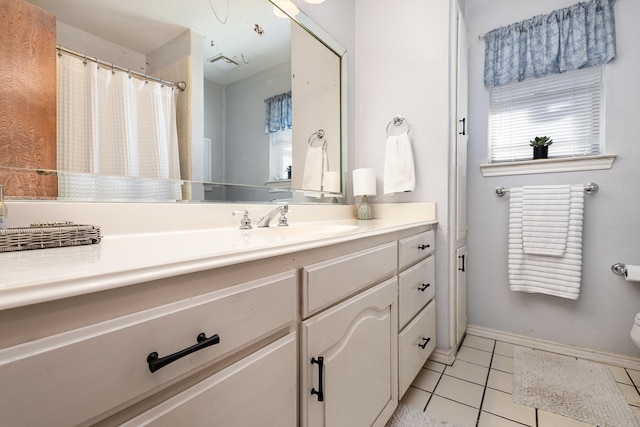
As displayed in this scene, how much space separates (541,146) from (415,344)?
4.83ft

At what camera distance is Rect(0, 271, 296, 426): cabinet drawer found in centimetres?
32

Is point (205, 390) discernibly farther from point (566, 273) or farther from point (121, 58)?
point (566, 273)

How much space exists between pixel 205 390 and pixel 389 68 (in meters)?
1.91

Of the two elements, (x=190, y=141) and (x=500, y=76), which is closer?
(x=190, y=141)

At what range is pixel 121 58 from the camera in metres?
0.90

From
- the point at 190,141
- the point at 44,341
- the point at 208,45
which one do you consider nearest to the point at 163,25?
the point at 208,45

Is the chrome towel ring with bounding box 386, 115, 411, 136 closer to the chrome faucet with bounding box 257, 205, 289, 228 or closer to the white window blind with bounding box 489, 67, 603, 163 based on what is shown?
the white window blind with bounding box 489, 67, 603, 163

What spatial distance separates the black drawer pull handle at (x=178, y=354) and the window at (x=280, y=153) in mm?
991

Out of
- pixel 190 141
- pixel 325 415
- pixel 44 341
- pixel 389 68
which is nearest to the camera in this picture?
pixel 44 341

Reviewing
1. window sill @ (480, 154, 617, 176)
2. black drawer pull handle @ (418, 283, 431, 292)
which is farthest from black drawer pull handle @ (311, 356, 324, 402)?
window sill @ (480, 154, 617, 176)

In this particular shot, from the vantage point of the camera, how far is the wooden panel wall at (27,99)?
2.30 ft

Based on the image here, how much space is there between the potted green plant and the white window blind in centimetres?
8

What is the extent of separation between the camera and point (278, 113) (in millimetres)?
1461

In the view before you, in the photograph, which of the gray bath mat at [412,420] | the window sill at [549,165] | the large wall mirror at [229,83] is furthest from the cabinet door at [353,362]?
the window sill at [549,165]
